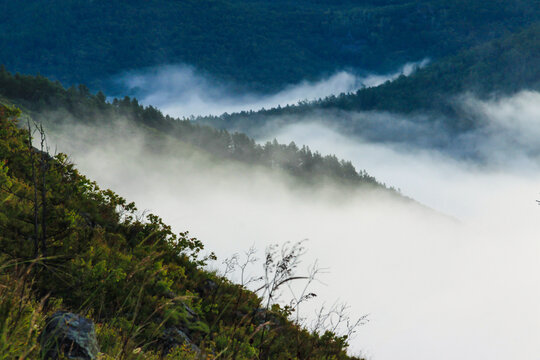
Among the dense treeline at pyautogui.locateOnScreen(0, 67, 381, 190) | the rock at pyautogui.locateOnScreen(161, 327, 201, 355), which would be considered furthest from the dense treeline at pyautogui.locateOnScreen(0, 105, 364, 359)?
the dense treeline at pyautogui.locateOnScreen(0, 67, 381, 190)

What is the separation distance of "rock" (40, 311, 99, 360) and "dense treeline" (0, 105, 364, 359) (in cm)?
11

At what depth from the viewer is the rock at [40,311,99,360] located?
3.59 metres

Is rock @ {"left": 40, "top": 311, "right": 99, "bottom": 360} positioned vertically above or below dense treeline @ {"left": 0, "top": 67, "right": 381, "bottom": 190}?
below

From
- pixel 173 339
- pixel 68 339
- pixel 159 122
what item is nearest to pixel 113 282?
pixel 173 339

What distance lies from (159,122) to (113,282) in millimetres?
128772

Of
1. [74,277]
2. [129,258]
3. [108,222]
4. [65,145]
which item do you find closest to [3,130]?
[108,222]

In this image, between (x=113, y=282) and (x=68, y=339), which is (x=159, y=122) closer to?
(x=113, y=282)

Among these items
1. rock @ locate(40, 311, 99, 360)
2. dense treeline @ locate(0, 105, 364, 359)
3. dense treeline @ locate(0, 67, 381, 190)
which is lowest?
rock @ locate(40, 311, 99, 360)

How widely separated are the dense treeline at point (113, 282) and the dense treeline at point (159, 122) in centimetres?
6147

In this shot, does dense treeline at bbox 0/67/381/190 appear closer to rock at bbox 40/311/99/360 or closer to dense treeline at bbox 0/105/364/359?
dense treeline at bbox 0/105/364/359

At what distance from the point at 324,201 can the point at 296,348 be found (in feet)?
613

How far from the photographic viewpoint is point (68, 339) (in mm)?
3729

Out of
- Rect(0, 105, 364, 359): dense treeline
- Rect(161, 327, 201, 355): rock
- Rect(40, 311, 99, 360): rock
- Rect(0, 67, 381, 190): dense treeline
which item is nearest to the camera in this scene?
Rect(40, 311, 99, 360): rock

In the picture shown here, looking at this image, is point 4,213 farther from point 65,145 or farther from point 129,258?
point 65,145
